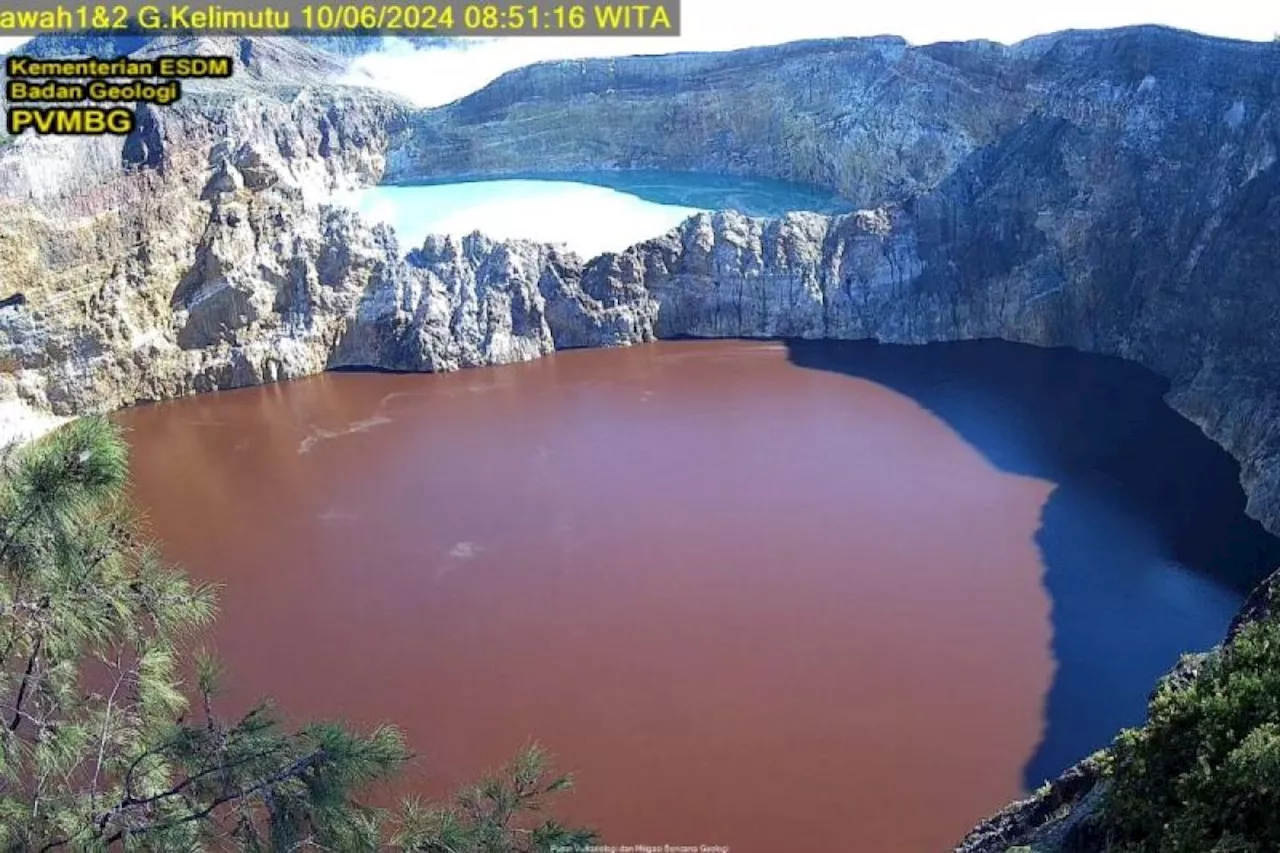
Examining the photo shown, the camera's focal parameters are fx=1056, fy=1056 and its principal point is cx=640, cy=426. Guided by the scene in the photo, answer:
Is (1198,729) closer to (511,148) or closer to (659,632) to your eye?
(659,632)

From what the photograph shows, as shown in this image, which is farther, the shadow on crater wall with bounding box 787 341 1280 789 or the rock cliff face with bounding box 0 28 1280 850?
the rock cliff face with bounding box 0 28 1280 850

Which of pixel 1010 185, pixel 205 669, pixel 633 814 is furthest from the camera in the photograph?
pixel 1010 185

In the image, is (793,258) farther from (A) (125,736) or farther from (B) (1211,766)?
(A) (125,736)

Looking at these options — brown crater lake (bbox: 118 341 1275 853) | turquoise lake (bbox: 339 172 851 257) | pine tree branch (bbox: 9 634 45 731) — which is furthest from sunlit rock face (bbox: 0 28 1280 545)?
pine tree branch (bbox: 9 634 45 731)

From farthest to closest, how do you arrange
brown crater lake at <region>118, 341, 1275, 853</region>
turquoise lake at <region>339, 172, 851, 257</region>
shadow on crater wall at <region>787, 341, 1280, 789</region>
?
turquoise lake at <region>339, 172, 851, 257</region> → shadow on crater wall at <region>787, 341, 1280, 789</region> → brown crater lake at <region>118, 341, 1275, 853</region>

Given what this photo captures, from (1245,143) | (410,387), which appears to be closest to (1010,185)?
(1245,143)

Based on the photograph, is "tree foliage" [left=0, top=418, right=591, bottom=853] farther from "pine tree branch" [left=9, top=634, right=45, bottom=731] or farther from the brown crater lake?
the brown crater lake

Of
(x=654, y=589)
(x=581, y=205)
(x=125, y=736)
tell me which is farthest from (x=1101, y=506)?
(x=581, y=205)
